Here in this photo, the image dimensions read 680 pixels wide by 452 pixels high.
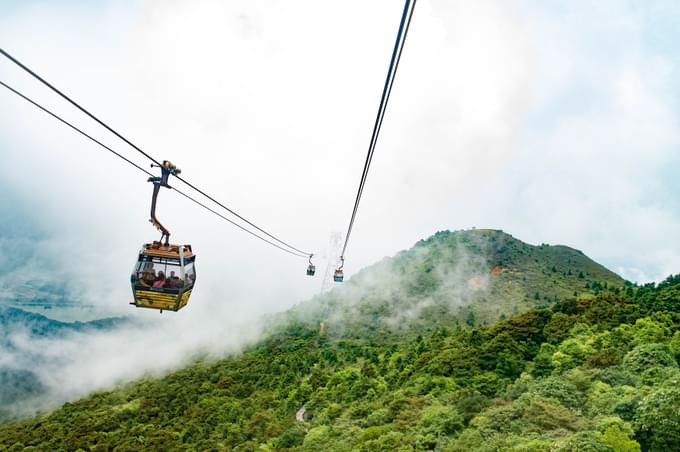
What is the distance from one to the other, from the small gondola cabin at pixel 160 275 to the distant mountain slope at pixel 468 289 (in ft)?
409

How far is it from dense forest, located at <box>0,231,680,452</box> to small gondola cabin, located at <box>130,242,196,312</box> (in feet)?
72.4

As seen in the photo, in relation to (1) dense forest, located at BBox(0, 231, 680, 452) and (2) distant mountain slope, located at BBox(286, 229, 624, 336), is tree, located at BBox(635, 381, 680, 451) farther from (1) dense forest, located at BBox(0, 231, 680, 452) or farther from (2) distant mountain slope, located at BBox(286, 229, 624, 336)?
(2) distant mountain slope, located at BBox(286, 229, 624, 336)

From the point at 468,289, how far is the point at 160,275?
152913mm

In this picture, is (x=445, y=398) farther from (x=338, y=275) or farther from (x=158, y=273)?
(x=158, y=273)

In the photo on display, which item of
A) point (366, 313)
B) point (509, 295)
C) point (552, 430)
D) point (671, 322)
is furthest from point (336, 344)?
point (552, 430)

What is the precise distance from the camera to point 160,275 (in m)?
18.6

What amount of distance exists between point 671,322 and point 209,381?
3857 inches

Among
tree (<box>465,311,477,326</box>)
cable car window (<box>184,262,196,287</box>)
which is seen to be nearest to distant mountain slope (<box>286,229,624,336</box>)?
tree (<box>465,311,477,326</box>)

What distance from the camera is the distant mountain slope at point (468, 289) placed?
140875 mm

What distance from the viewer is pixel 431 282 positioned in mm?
177000

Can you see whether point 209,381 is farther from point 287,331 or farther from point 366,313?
point 366,313

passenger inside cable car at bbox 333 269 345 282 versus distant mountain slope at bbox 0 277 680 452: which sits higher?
passenger inside cable car at bbox 333 269 345 282

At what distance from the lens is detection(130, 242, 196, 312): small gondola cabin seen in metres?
18.4

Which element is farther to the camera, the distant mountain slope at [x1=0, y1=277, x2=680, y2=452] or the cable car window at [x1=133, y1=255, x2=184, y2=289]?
the distant mountain slope at [x1=0, y1=277, x2=680, y2=452]
